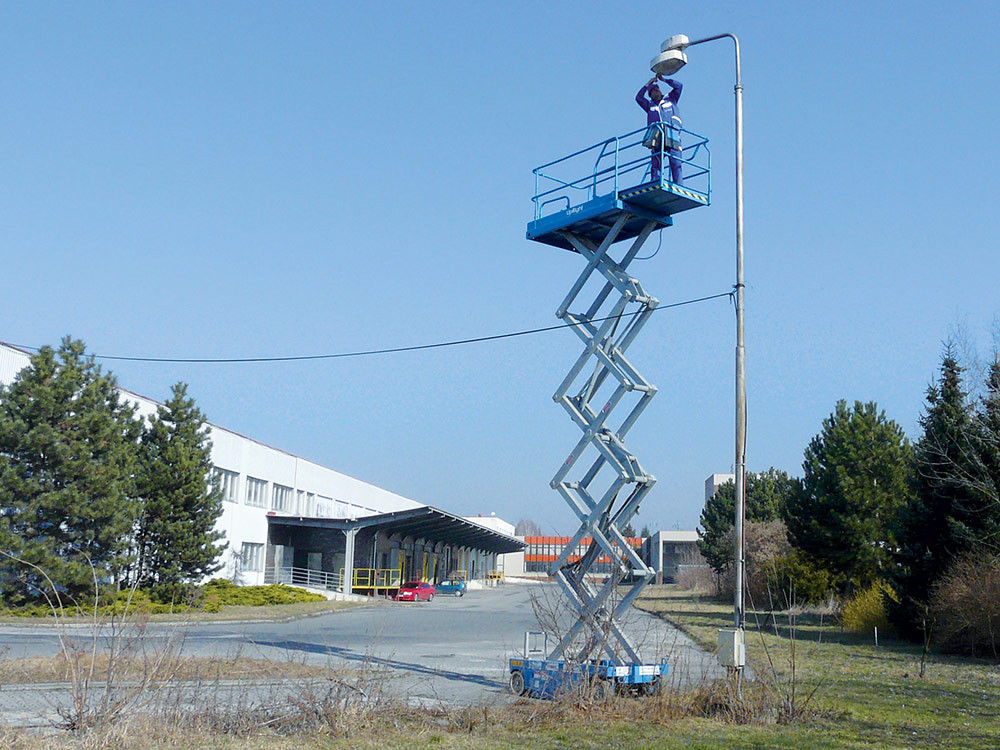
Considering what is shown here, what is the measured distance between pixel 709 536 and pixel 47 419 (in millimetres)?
45376

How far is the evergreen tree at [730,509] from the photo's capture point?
56.0 meters

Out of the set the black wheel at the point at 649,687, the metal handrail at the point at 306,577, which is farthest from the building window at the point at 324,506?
the black wheel at the point at 649,687

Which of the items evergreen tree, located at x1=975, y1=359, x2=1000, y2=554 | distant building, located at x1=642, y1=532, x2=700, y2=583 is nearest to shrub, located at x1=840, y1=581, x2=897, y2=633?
evergreen tree, located at x1=975, y1=359, x2=1000, y2=554

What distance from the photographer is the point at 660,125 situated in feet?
→ 45.3

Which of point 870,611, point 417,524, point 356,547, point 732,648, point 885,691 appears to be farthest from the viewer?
point 417,524

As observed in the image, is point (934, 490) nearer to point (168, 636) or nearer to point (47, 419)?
point (168, 636)

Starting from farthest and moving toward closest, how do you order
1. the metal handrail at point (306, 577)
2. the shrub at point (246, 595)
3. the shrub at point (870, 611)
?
the metal handrail at point (306, 577)
the shrub at point (246, 595)
the shrub at point (870, 611)

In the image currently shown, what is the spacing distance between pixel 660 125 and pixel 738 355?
3.79 meters

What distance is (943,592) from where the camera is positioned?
74.0ft

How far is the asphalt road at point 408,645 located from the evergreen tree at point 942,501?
254 inches

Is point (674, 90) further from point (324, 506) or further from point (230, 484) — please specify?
point (324, 506)

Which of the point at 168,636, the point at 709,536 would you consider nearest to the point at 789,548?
the point at 709,536

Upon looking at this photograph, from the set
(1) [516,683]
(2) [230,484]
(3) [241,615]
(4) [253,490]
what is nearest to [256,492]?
(4) [253,490]

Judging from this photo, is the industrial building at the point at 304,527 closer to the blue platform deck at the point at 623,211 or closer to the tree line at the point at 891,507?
the tree line at the point at 891,507
